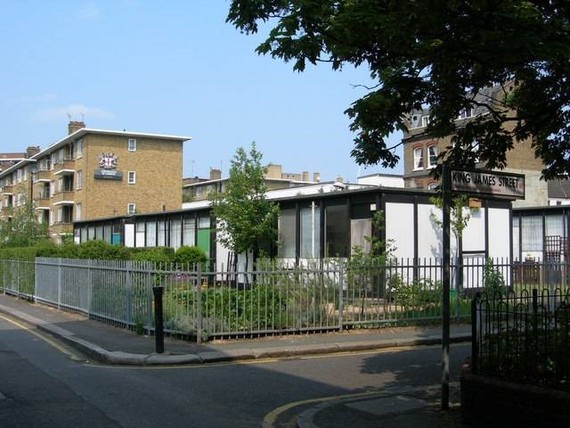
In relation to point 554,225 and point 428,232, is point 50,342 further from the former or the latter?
point 554,225

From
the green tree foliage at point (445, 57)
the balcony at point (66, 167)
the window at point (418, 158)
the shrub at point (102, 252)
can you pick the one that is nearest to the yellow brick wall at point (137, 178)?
the balcony at point (66, 167)

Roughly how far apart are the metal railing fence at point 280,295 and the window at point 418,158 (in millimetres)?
40971

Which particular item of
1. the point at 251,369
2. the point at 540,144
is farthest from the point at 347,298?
the point at 540,144

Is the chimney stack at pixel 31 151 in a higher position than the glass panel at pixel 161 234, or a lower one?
higher

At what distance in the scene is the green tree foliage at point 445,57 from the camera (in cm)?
568

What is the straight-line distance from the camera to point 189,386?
30.1ft

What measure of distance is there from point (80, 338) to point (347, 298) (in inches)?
229

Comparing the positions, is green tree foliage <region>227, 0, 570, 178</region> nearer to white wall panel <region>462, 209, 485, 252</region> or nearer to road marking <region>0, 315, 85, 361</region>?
road marking <region>0, 315, 85, 361</region>

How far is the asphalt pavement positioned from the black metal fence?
2.49ft

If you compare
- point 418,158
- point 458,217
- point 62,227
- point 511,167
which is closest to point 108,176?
point 62,227

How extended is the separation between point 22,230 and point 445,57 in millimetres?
42176

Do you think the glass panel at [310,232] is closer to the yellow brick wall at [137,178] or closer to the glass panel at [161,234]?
the glass panel at [161,234]

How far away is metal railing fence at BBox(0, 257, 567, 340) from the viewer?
13234 mm

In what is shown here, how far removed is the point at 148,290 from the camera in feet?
46.2
